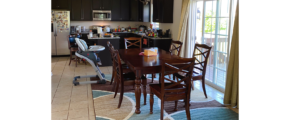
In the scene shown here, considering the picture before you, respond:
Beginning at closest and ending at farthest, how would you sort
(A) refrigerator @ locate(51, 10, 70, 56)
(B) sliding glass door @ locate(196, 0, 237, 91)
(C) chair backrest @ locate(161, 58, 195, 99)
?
(C) chair backrest @ locate(161, 58, 195, 99)
(B) sliding glass door @ locate(196, 0, 237, 91)
(A) refrigerator @ locate(51, 10, 70, 56)

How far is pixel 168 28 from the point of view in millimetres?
6203

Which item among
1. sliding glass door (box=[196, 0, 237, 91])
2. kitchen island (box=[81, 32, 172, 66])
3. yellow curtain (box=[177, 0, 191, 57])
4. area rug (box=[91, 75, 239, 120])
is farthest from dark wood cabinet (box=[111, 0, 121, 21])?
area rug (box=[91, 75, 239, 120])

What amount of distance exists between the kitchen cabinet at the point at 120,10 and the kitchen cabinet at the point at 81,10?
846 millimetres

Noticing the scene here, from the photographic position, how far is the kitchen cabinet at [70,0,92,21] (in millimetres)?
7945

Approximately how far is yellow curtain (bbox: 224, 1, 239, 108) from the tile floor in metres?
0.17

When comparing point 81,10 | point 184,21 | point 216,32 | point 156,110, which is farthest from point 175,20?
point 81,10

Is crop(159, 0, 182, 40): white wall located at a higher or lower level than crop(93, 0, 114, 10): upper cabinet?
lower

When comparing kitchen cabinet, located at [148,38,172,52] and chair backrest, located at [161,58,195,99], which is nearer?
chair backrest, located at [161,58,195,99]

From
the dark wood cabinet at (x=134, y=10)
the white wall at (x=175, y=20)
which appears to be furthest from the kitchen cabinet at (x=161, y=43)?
the dark wood cabinet at (x=134, y=10)

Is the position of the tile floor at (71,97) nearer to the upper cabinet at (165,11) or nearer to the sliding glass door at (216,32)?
the sliding glass door at (216,32)

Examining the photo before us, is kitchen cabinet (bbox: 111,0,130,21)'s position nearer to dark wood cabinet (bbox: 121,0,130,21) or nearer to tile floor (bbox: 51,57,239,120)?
dark wood cabinet (bbox: 121,0,130,21)
